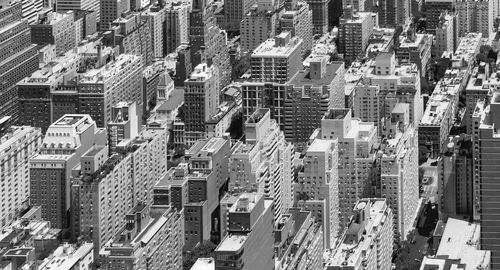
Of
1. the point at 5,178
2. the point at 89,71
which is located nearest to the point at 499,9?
the point at 89,71

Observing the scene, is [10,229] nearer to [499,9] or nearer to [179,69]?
[179,69]

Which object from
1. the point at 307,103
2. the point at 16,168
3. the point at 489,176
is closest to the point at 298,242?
the point at 489,176

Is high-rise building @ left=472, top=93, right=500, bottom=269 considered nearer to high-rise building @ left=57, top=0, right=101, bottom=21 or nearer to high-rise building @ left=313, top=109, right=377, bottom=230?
high-rise building @ left=313, top=109, right=377, bottom=230

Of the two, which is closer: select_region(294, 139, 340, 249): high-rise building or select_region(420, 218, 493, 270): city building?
select_region(420, 218, 493, 270): city building

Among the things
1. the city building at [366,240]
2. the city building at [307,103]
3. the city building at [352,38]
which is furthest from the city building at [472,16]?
the city building at [366,240]

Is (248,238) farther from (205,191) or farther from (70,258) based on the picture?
(205,191)

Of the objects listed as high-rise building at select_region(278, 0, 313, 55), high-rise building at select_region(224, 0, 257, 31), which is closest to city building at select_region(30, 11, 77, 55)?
high-rise building at select_region(224, 0, 257, 31)
